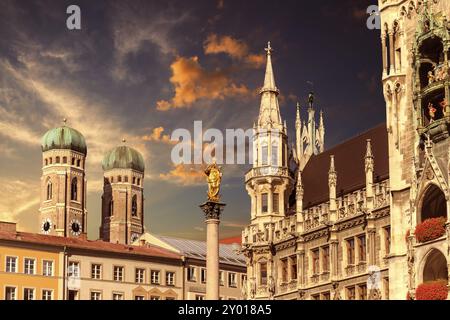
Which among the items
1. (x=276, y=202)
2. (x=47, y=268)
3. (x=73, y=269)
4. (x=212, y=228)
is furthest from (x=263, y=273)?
(x=47, y=268)

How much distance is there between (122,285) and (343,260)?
4023 cm

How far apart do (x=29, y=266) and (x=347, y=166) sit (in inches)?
1445

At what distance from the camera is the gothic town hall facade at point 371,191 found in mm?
66375

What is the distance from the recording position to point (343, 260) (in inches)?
3095

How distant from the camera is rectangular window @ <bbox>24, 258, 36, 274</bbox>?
107 meters

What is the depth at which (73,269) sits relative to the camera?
361 feet

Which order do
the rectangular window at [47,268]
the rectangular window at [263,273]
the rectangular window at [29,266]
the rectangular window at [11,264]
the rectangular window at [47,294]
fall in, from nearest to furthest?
the rectangular window at [263,273] < the rectangular window at [11,264] < the rectangular window at [29,266] < the rectangular window at [47,294] < the rectangular window at [47,268]

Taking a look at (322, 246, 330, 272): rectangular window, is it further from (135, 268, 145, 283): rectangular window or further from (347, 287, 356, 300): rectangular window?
(135, 268, 145, 283): rectangular window

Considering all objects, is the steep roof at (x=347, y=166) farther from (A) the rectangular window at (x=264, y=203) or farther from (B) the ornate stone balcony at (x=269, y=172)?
(A) the rectangular window at (x=264, y=203)

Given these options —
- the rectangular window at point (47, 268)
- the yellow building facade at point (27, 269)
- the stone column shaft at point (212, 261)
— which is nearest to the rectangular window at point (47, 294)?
the yellow building facade at point (27, 269)

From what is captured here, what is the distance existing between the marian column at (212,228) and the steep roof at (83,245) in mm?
42080

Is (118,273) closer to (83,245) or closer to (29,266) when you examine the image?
(83,245)

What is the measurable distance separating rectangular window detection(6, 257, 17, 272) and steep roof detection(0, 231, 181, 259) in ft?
6.00
